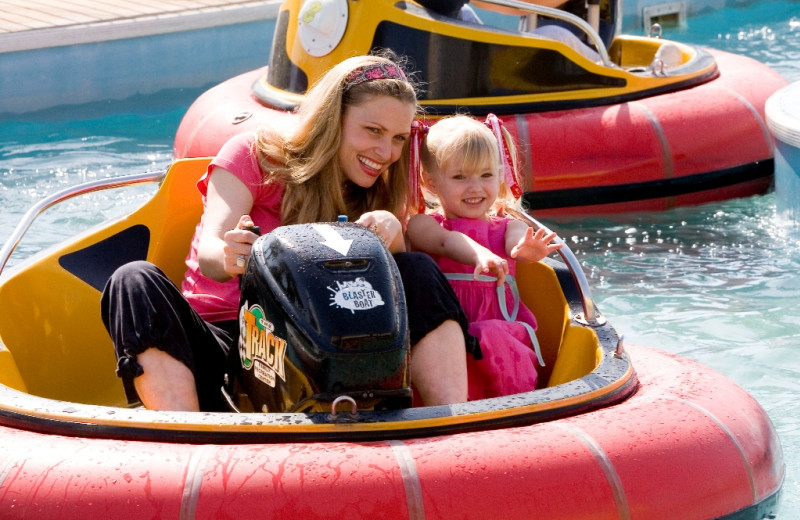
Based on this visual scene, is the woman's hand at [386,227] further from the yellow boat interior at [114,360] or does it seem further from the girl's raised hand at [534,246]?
the yellow boat interior at [114,360]

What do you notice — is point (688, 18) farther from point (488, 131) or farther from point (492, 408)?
point (492, 408)

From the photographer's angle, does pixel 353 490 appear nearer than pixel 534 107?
Yes

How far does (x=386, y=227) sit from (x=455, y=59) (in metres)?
2.52

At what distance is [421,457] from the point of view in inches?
77.5

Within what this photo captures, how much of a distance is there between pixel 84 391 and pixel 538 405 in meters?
1.08

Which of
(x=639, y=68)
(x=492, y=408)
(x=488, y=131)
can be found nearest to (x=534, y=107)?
(x=639, y=68)

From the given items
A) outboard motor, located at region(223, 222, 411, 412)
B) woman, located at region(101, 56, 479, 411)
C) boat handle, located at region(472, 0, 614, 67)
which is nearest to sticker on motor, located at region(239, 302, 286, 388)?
outboard motor, located at region(223, 222, 411, 412)

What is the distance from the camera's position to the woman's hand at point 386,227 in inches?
92.0

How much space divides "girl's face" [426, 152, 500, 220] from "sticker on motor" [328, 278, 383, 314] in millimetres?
692

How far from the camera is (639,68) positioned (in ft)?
18.5

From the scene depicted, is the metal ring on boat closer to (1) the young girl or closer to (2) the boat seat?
(1) the young girl

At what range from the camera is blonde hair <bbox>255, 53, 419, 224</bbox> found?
2512 mm

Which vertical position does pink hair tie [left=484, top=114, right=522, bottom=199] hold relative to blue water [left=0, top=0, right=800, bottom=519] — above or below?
above

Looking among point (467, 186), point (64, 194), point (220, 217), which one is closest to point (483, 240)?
point (467, 186)
